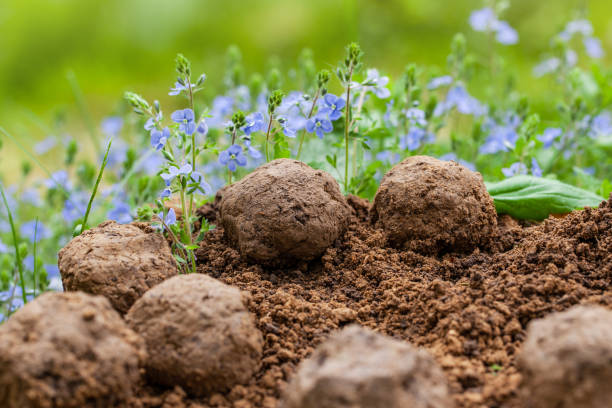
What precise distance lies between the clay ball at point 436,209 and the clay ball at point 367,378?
69 cm

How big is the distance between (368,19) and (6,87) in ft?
11.4

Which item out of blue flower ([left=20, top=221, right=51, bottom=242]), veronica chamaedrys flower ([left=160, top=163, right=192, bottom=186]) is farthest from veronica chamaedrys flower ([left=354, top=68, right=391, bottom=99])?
blue flower ([left=20, top=221, right=51, bottom=242])

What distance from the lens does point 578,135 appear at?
2893mm

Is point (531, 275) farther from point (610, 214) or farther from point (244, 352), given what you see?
point (244, 352)

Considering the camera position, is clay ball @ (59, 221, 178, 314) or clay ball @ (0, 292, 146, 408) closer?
clay ball @ (0, 292, 146, 408)

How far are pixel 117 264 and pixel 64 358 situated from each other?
42 cm

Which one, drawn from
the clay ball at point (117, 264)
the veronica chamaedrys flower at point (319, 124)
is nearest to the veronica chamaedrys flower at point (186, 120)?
the clay ball at point (117, 264)

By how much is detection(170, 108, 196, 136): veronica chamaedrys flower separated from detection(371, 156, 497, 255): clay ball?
60cm

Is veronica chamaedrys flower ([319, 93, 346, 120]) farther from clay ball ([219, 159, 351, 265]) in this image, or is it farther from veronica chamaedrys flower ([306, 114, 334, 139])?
clay ball ([219, 159, 351, 265])

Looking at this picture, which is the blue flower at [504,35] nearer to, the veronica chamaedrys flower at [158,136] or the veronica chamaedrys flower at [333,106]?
the veronica chamaedrys flower at [333,106]

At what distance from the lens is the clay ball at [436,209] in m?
1.72

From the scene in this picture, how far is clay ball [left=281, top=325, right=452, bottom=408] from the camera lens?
38.2 inches

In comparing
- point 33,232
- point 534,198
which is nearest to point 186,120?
point 534,198

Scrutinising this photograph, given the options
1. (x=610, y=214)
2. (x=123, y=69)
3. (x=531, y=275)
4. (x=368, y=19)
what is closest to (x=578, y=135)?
(x=610, y=214)
